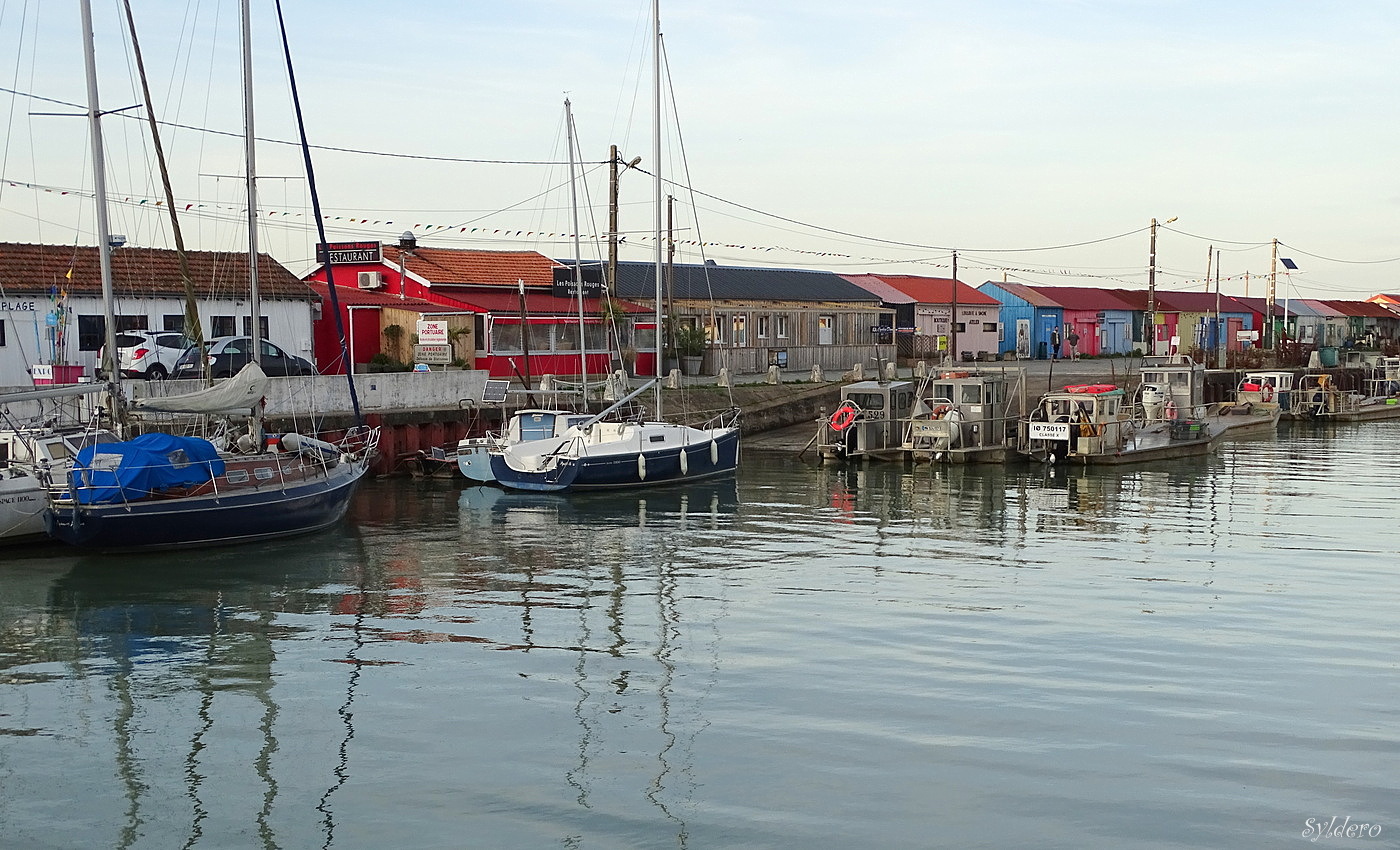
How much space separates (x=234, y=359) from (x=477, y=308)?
11667 millimetres

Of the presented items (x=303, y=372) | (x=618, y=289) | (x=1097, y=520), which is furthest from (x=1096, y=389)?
(x=303, y=372)

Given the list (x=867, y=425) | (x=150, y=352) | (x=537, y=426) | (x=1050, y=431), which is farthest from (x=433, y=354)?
(x=1050, y=431)

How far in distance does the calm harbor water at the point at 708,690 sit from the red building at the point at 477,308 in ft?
63.3

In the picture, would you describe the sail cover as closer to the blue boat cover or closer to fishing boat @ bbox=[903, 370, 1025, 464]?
the blue boat cover

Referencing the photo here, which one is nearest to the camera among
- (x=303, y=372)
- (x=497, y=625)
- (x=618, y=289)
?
(x=497, y=625)

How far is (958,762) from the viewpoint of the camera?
12062mm

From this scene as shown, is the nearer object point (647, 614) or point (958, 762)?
point (958, 762)

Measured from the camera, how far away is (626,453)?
3325 cm

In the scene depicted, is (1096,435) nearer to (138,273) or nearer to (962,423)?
(962,423)

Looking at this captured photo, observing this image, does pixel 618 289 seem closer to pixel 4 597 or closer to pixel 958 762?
pixel 4 597

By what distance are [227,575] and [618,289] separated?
115ft

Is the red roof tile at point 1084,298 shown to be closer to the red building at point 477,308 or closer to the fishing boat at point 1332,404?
the fishing boat at point 1332,404

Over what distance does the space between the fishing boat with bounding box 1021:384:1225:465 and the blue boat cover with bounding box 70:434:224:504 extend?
83.3ft

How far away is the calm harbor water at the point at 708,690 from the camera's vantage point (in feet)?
35.8
